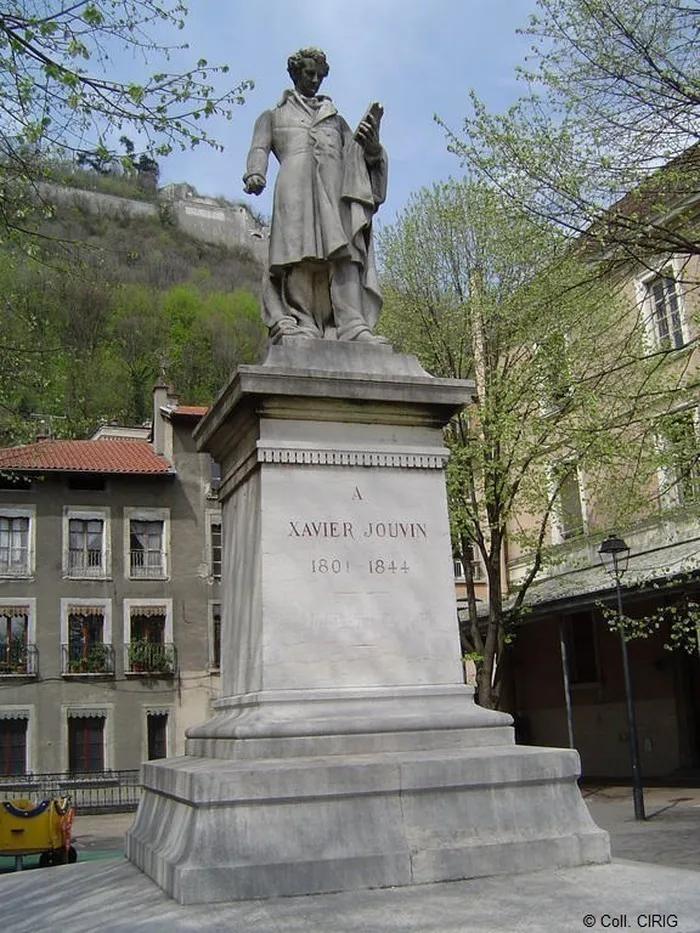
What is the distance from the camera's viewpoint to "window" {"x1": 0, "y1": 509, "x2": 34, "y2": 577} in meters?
A: 38.0

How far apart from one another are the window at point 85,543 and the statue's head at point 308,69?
108ft

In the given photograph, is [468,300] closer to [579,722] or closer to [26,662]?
[579,722]

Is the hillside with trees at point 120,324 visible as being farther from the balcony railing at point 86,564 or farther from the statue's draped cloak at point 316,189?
the balcony railing at point 86,564

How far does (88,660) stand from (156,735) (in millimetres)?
3835

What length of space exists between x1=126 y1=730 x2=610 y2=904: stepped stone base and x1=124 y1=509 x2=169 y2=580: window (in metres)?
34.2

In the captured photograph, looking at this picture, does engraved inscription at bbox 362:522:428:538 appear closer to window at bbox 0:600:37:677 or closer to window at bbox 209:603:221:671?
window at bbox 0:600:37:677

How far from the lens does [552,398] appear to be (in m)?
19.3

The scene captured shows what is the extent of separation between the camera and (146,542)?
132 feet

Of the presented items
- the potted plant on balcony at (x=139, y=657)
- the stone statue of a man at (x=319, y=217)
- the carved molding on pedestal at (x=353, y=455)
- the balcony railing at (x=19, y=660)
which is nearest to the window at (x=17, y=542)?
the balcony railing at (x=19, y=660)

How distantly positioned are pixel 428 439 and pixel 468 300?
15.5m

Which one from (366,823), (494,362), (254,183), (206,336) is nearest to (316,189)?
(254,183)

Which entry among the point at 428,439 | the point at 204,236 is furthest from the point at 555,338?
the point at 204,236

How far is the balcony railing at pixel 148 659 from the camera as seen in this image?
37.8 m

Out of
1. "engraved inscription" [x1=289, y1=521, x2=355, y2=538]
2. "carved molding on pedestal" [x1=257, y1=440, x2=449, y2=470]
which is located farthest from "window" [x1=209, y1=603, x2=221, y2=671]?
"engraved inscription" [x1=289, y1=521, x2=355, y2=538]
